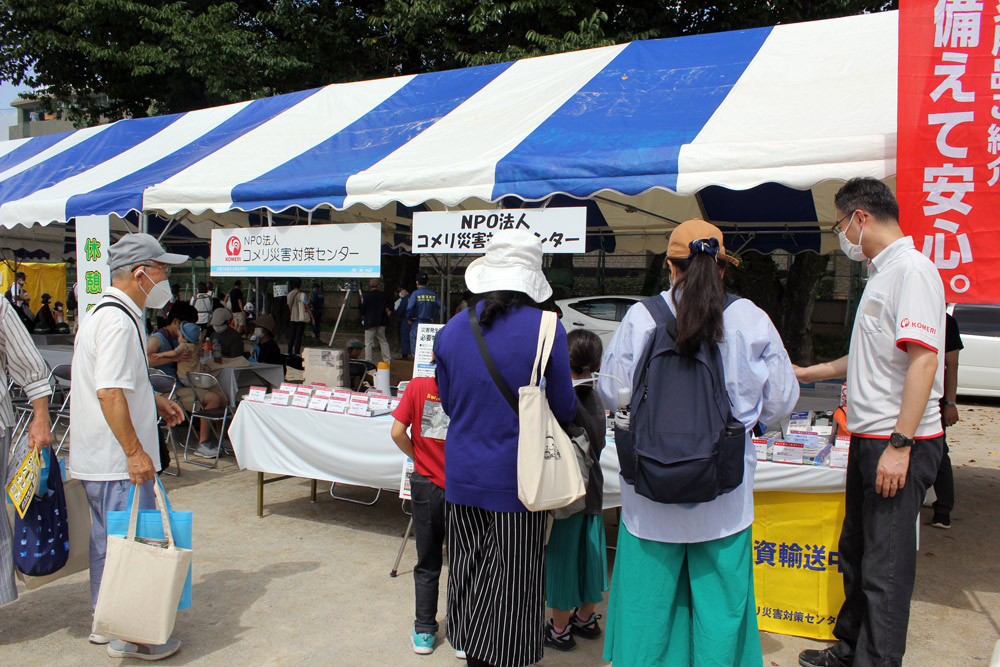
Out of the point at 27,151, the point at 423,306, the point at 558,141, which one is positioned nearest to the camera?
the point at 558,141

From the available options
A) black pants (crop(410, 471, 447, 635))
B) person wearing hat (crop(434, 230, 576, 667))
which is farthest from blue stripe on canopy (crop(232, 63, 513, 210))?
person wearing hat (crop(434, 230, 576, 667))

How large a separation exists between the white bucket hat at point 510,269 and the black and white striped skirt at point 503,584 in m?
0.69

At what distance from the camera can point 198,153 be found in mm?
6098

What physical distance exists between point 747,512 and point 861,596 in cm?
99

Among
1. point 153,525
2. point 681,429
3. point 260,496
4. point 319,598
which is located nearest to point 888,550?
point 681,429

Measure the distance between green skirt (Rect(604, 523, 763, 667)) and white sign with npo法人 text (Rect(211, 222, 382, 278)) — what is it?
295 cm

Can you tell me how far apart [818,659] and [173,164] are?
18.7 feet

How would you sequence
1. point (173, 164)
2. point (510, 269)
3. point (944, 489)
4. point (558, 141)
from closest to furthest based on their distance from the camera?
point (510, 269) < point (558, 141) < point (944, 489) < point (173, 164)

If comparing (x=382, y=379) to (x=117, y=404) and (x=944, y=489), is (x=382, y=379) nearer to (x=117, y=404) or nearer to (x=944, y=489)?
(x=117, y=404)

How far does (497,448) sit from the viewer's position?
2.17 meters

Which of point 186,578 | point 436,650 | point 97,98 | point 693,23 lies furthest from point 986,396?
point 97,98

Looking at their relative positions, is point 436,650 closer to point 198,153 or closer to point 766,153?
point 766,153

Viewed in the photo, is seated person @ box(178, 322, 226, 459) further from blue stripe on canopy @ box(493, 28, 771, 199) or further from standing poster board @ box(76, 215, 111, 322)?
blue stripe on canopy @ box(493, 28, 771, 199)

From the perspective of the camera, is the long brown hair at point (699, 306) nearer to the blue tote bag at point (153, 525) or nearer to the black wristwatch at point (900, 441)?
the black wristwatch at point (900, 441)
